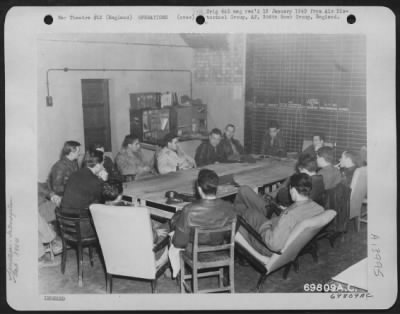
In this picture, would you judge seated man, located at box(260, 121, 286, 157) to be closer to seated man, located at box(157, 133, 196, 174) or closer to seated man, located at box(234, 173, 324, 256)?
seated man, located at box(157, 133, 196, 174)

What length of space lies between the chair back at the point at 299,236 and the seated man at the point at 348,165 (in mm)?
534

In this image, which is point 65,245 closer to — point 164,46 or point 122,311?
point 122,311

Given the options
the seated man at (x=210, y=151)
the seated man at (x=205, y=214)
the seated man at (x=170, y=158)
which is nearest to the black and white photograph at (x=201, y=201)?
the seated man at (x=205, y=214)

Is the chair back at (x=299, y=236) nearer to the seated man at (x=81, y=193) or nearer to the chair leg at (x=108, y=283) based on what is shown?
the chair leg at (x=108, y=283)

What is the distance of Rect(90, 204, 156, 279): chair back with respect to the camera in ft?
11.1

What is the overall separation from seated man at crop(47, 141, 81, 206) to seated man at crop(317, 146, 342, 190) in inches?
83.7

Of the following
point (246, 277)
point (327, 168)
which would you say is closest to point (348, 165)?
point (327, 168)

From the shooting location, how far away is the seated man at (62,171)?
397 centimetres

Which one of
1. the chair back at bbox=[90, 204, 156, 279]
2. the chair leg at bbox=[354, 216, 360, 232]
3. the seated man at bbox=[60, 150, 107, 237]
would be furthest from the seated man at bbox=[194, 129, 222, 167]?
the chair back at bbox=[90, 204, 156, 279]

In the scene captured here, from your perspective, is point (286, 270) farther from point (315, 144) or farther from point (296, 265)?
point (315, 144)

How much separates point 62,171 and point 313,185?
2123mm

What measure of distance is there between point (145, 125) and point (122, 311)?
2945 mm

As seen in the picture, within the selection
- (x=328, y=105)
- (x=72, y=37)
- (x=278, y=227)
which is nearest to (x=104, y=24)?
(x=72, y=37)

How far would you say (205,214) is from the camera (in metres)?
3.47
